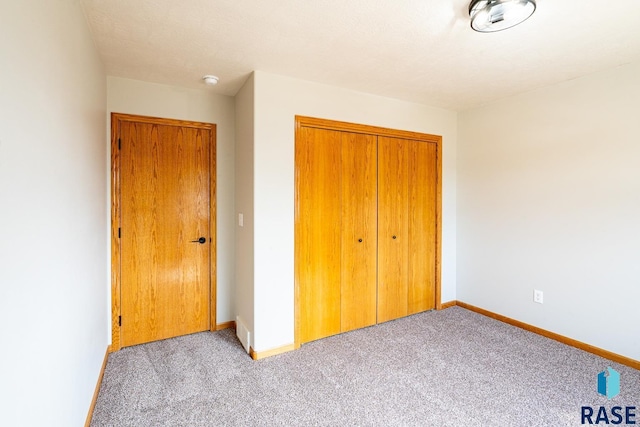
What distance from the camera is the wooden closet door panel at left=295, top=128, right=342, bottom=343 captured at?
269 centimetres

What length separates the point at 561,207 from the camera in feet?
8.99

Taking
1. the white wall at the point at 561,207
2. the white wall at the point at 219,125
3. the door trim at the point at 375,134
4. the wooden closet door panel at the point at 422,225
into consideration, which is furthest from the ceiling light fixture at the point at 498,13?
the white wall at the point at 219,125

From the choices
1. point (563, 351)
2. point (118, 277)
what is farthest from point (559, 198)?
point (118, 277)

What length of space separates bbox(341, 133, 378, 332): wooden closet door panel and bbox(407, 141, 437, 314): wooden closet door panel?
1.75 feet

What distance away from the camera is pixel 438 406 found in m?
1.90

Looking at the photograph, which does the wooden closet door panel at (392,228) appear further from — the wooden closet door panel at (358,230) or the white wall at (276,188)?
the white wall at (276,188)

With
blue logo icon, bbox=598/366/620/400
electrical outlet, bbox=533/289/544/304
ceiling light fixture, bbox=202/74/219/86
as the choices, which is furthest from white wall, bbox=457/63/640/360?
ceiling light fixture, bbox=202/74/219/86

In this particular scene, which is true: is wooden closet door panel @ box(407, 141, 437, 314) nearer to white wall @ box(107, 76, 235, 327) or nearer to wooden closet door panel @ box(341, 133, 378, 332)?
wooden closet door panel @ box(341, 133, 378, 332)

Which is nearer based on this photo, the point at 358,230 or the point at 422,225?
the point at 358,230

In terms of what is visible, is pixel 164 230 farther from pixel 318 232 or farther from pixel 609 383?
pixel 609 383

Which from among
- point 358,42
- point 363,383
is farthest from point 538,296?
point 358,42

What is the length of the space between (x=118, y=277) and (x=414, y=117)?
10.8ft

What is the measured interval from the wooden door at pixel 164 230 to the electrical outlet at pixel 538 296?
320cm

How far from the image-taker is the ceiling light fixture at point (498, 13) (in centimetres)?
163
